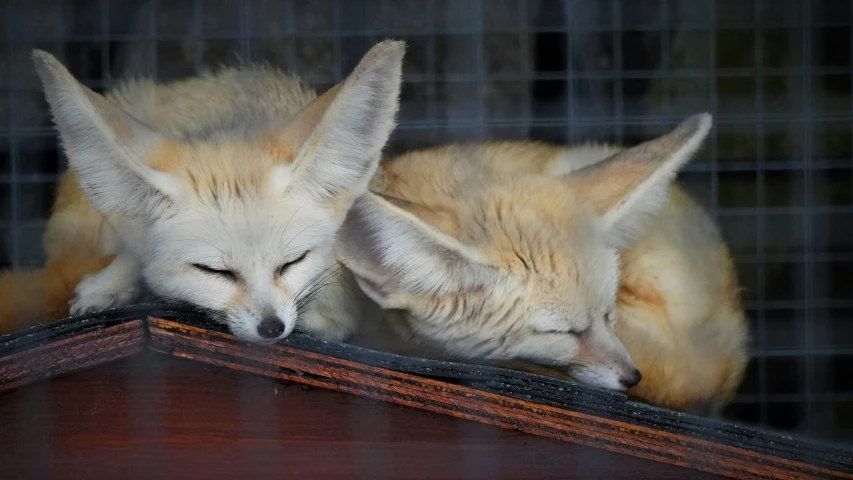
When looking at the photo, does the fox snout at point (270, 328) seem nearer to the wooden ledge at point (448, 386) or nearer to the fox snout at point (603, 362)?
the wooden ledge at point (448, 386)

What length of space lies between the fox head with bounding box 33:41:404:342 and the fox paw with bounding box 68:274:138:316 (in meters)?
0.05

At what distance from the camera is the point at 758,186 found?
215cm

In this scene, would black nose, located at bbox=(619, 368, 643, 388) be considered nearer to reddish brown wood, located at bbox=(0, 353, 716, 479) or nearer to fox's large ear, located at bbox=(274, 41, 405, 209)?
reddish brown wood, located at bbox=(0, 353, 716, 479)

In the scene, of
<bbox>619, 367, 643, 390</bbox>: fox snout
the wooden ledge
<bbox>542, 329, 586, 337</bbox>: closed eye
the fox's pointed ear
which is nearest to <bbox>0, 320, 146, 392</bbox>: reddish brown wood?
the wooden ledge

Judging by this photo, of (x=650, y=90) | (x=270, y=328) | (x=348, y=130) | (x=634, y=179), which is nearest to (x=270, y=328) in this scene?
(x=270, y=328)

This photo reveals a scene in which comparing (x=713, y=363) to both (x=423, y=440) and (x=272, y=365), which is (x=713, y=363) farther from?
(x=272, y=365)

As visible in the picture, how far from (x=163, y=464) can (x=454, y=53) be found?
3.74 ft

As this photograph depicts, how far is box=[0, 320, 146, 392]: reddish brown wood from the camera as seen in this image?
1.32 m

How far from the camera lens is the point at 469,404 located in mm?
1398

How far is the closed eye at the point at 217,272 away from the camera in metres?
1.45

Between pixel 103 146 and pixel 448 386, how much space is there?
2.22ft

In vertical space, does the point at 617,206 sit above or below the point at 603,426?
above

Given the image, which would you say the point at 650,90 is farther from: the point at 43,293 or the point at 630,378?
the point at 43,293

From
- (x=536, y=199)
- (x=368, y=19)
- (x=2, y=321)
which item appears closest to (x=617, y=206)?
(x=536, y=199)
